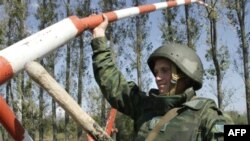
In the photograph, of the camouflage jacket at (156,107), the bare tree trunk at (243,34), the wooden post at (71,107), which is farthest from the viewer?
the bare tree trunk at (243,34)

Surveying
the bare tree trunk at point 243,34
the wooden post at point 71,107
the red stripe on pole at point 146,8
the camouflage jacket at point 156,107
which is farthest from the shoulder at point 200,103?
the bare tree trunk at point 243,34

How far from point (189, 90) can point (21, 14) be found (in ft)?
87.6

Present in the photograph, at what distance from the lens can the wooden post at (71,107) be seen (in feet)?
7.97

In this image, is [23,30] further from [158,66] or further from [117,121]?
[158,66]

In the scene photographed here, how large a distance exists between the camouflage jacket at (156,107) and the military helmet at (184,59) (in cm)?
17

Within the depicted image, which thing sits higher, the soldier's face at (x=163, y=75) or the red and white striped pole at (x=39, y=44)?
the red and white striped pole at (x=39, y=44)

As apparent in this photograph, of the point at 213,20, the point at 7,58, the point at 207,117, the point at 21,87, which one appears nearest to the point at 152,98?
the point at 207,117

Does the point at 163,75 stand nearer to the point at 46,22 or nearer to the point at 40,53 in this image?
the point at 40,53

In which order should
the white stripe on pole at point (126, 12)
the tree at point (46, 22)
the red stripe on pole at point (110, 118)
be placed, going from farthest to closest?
1. the tree at point (46, 22)
2. the red stripe on pole at point (110, 118)
3. the white stripe on pole at point (126, 12)

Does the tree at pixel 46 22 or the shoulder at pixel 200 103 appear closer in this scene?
the shoulder at pixel 200 103

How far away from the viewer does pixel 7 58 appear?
2.99m

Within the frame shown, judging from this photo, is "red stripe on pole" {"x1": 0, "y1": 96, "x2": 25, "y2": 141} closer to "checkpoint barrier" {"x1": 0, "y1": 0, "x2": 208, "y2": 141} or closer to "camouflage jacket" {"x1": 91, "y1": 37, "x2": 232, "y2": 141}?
"checkpoint barrier" {"x1": 0, "y1": 0, "x2": 208, "y2": 141}

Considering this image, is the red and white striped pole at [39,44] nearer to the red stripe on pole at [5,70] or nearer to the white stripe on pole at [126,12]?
the red stripe on pole at [5,70]

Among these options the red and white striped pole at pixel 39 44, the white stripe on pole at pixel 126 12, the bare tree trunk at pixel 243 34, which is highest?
the red and white striped pole at pixel 39 44
